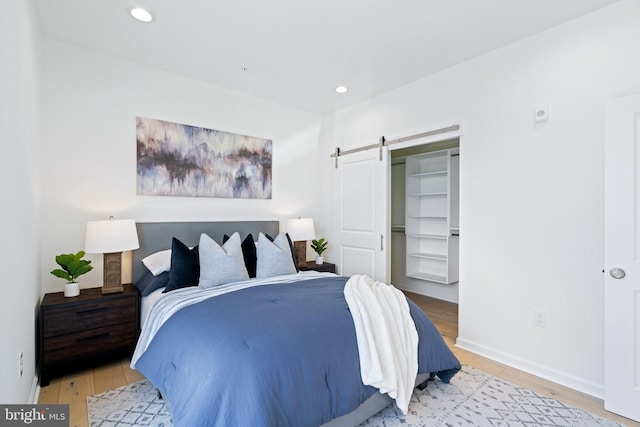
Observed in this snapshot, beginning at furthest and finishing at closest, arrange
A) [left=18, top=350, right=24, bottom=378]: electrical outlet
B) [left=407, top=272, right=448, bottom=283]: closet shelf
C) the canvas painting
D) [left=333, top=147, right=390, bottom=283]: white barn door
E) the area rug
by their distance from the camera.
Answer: [left=407, top=272, right=448, bottom=283]: closet shelf, [left=333, top=147, right=390, bottom=283]: white barn door, the canvas painting, the area rug, [left=18, top=350, right=24, bottom=378]: electrical outlet

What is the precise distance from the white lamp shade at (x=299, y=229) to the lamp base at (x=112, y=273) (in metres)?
1.79

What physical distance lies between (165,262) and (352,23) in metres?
2.52

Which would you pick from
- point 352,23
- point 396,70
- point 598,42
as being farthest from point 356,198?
point 598,42

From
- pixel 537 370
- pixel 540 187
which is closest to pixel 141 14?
pixel 540 187

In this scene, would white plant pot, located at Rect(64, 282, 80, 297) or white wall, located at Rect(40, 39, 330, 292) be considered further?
white wall, located at Rect(40, 39, 330, 292)

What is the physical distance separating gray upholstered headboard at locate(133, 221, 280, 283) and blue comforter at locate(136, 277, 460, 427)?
4.06 ft

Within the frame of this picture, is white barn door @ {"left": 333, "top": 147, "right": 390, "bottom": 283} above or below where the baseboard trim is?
above

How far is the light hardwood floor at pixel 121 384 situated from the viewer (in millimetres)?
2086

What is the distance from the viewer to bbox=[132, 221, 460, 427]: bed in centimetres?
146

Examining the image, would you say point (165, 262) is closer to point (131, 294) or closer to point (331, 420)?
point (131, 294)

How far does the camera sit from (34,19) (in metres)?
2.25

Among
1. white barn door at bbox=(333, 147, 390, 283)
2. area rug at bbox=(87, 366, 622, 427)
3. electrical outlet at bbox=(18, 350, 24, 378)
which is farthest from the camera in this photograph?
white barn door at bbox=(333, 147, 390, 283)

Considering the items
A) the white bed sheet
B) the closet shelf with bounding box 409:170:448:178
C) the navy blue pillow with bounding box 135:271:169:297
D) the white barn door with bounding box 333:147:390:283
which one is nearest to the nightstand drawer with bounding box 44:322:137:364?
the white bed sheet

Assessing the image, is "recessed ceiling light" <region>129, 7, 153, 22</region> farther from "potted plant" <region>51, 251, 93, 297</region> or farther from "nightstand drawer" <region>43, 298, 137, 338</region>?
"nightstand drawer" <region>43, 298, 137, 338</region>
